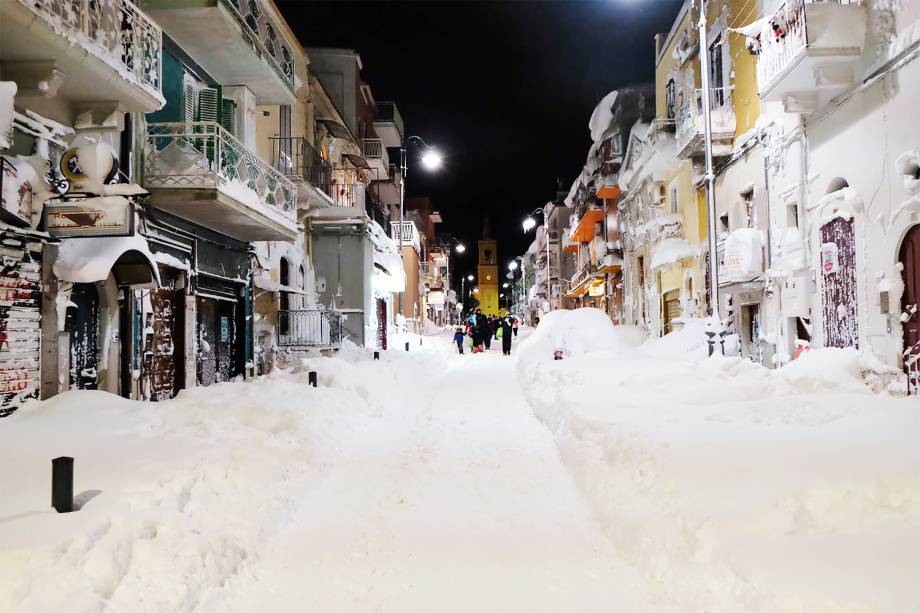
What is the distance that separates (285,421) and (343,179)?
19.6 metres

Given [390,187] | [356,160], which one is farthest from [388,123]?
[390,187]

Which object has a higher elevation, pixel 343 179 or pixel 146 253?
pixel 343 179

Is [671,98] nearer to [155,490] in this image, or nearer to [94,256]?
[94,256]

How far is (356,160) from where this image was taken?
27.2m

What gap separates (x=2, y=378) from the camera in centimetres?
789

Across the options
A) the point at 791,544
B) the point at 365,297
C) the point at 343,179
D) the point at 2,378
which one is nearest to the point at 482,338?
the point at 365,297

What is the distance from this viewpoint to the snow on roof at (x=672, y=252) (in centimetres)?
2222

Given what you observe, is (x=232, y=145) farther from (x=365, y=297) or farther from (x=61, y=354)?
(x=365, y=297)

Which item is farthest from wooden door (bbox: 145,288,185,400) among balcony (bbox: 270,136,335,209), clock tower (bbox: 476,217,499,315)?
clock tower (bbox: 476,217,499,315)

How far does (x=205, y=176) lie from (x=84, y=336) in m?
3.58

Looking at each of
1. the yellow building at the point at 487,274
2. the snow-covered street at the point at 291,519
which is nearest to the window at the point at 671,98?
the snow-covered street at the point at 291,519

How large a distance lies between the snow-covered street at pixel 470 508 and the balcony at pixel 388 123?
2649 centimetres

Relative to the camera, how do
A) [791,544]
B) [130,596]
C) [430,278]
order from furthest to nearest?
[430,278] < [791,544] < [130,596]

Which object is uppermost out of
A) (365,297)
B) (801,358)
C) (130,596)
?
(365,297)
